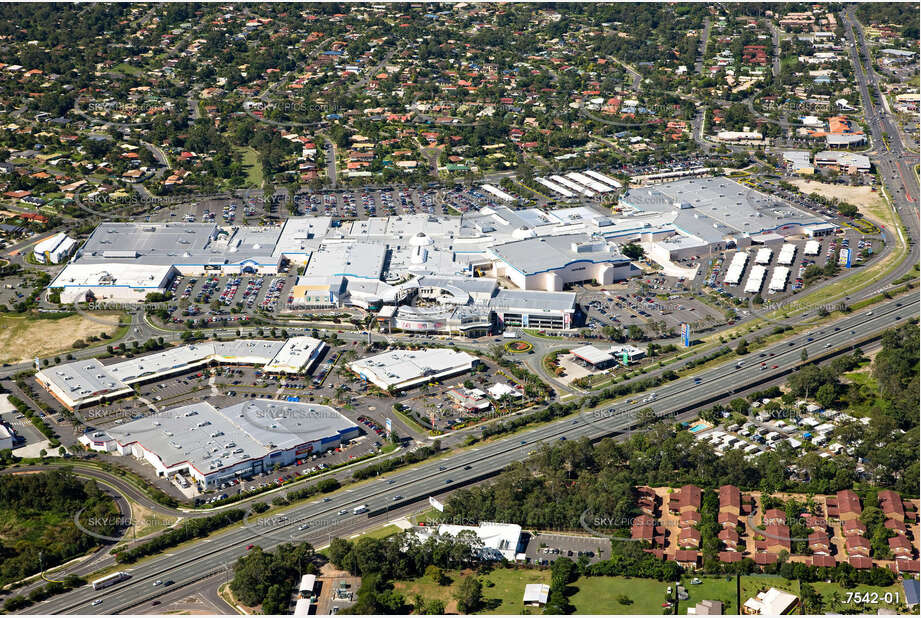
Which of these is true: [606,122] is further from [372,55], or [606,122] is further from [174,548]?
[174,548]

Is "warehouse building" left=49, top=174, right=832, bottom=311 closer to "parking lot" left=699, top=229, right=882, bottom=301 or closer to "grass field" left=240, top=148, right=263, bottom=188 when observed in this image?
"parking lot" left=699, top=229, right=882, bottom=301

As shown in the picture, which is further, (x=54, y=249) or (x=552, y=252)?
(x=54, y=249)

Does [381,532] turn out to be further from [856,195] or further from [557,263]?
[856,195]

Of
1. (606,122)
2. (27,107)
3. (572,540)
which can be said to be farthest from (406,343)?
(27,107)

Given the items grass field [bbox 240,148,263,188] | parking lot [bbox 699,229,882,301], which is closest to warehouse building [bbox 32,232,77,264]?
grass field [bbox 240,148,263,188]

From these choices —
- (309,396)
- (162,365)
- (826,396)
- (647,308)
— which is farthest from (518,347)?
(162,365)

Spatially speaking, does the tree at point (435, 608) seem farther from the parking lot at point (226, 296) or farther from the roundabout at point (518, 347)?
the parking lot at point (226, 296)
